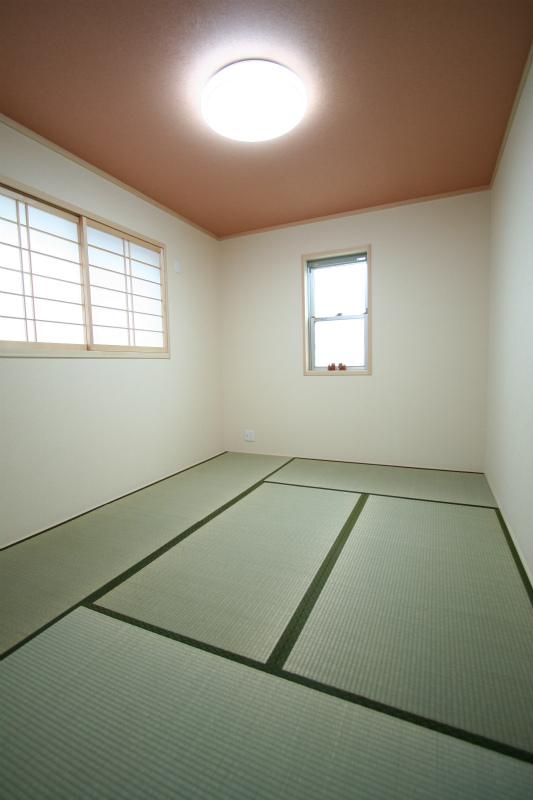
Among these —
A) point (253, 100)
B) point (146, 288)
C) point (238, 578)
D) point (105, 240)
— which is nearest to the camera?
point (238, 578)

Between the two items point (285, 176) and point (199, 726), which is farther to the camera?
point (285, 176)

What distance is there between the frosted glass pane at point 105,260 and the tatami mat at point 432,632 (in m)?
2.82

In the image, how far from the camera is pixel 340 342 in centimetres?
415

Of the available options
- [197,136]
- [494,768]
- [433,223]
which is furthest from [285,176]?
[494,768]

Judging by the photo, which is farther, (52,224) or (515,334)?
(52,224)

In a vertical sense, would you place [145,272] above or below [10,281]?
above

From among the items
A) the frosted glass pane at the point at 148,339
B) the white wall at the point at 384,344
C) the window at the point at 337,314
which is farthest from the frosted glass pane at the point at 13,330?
the window at the point at 337,314

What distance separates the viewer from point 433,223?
3.59 m

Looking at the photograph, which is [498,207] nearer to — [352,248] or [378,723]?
[352,248]

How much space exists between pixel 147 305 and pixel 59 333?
99 cm

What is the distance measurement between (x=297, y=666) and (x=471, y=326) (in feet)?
10.9

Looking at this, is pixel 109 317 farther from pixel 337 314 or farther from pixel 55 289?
pixel 337 314

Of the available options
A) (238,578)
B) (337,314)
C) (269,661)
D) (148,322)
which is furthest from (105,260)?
(269,661)

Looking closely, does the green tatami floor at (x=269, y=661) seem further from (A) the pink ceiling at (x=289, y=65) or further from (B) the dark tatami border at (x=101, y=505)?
(A) the pink ceiling at (x=289, y=65)
